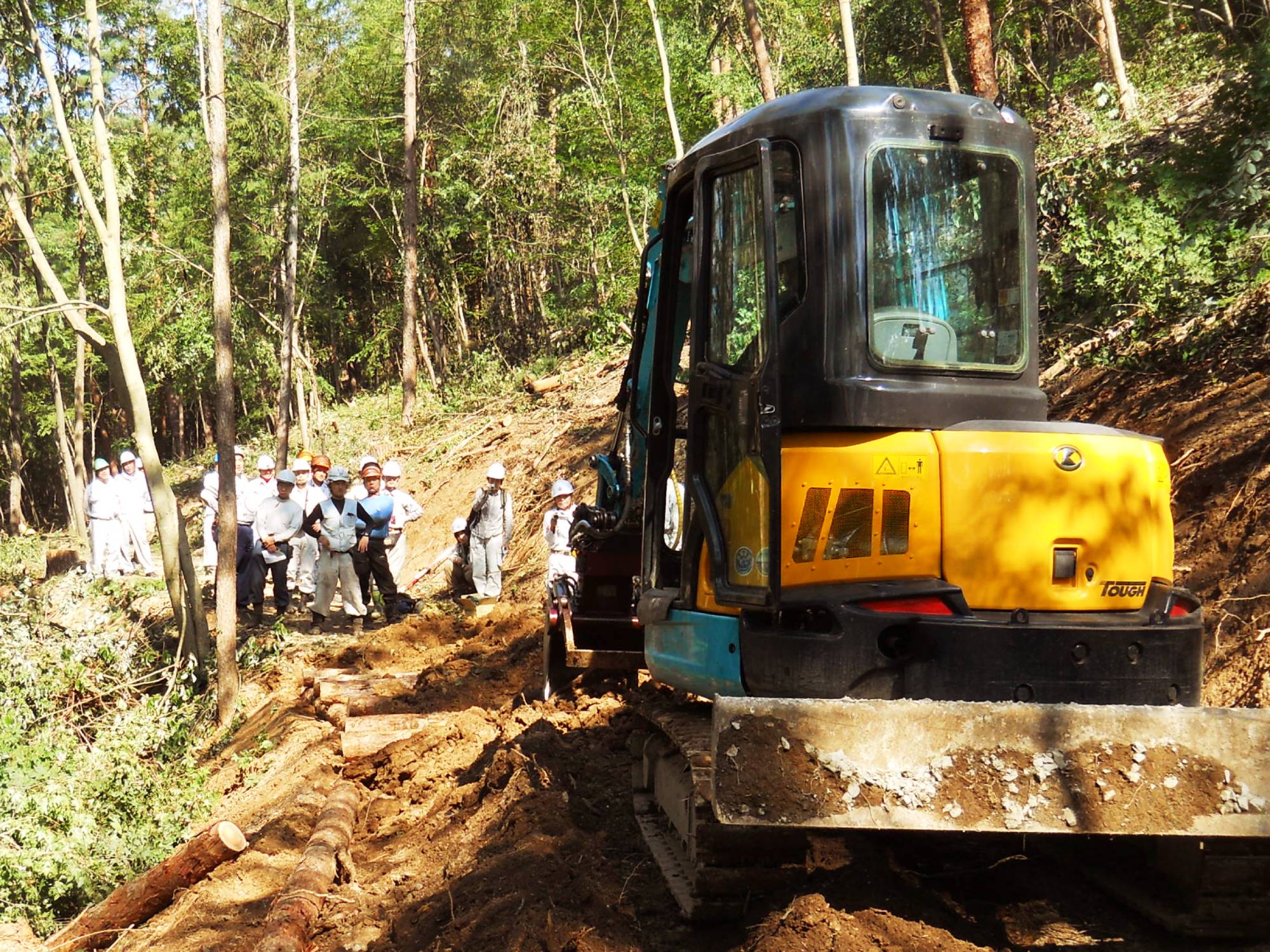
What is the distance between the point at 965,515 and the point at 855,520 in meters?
0.38

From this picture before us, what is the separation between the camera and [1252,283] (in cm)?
921

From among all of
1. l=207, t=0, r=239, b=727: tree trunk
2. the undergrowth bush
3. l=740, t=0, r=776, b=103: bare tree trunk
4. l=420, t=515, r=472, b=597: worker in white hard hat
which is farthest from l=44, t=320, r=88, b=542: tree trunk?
l=740, t=0, r=776, b=103: bare tree trunk

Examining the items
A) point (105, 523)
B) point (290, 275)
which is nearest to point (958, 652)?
point (105, 523)

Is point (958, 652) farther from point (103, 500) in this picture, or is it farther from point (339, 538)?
point (103, 500)

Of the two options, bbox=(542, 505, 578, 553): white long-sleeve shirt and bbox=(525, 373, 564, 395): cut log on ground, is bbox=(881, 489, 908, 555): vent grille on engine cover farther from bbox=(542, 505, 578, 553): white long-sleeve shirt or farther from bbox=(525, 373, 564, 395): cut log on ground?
bbox=(525, 373, 564, 395): cut log on ground

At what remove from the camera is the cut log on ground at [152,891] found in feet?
22.1

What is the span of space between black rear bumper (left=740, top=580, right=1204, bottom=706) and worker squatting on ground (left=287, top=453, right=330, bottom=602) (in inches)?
423

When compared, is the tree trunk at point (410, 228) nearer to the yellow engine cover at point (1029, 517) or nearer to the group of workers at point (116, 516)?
the group of workers at point (116, 516)

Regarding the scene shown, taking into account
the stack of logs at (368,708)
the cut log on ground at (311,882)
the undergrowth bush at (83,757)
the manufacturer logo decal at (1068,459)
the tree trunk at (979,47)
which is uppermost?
the tree trunk at (979,47)

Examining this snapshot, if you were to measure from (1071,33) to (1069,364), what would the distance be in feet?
52.2

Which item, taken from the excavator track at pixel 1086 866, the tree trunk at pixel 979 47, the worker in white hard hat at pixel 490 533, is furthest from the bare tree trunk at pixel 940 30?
the excavator track at pixel 1086 866

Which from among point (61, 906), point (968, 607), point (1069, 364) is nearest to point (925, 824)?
point (968, 607)

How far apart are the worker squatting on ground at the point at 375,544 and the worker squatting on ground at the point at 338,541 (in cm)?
5

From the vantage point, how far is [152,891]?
268 inches
